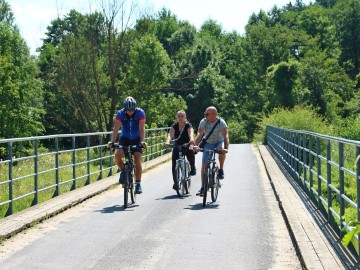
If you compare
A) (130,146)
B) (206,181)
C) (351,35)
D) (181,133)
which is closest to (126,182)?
(130,146)

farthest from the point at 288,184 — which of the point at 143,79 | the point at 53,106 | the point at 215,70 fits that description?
the point at 215,70

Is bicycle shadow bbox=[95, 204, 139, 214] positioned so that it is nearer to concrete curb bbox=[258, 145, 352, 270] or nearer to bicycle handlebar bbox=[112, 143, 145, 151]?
bicycle handlebar bbox=[112, 143, 145, 151]

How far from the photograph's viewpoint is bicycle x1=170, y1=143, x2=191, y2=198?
14.0m

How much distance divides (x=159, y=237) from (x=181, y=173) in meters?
4.98

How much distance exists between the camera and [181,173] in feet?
46.1

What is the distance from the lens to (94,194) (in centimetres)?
1453

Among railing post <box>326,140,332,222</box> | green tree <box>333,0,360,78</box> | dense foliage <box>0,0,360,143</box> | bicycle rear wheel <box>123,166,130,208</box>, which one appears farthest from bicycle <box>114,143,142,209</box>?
green tree <box>333,0,360,78</box>

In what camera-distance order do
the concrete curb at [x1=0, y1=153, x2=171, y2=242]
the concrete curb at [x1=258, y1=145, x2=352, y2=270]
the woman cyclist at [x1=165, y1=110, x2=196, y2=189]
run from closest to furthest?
the concrete curb at [x1=258, y1=145, x2=352, y2=270]
the concrete curb at [x1=0, y1=153, x2=171, y2=242]
the woman cyclist at [x1=165, y1=110, x2=196, y2=189]

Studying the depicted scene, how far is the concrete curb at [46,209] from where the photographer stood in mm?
9537

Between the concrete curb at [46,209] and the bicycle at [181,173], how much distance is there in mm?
1729

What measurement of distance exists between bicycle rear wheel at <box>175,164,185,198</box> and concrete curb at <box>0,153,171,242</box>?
172cm

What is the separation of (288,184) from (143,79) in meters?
41.5

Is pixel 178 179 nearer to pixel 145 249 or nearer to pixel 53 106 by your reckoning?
pixel 145 249

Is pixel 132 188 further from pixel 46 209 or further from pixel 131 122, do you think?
pixel 46 209
